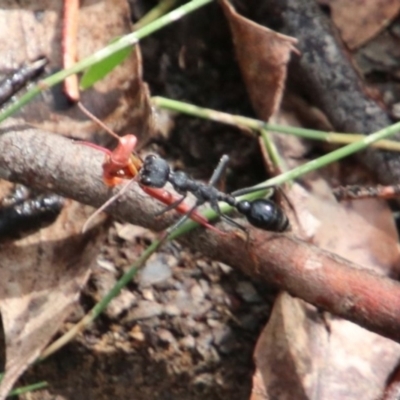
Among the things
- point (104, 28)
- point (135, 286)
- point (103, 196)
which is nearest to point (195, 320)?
point (135, 286)

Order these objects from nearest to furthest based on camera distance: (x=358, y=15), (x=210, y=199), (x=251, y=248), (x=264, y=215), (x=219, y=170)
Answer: (x=251, y=248) → (x=264, y=215) → (x=210, y=199) → (x=219, y=170) → (x=358, y=15)

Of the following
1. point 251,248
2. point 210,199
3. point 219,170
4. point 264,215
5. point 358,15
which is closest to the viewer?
point 251,248

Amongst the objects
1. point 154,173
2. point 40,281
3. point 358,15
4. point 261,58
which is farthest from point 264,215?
point 358,15

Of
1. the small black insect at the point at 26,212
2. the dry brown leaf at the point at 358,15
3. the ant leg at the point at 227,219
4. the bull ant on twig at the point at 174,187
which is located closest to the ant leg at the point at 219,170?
the bull ant on twig at the point at 174,187

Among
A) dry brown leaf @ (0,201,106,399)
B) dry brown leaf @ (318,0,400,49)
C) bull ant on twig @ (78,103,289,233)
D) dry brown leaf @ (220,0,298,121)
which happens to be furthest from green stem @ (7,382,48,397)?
dry brown leaf @ (318,0,400,49)

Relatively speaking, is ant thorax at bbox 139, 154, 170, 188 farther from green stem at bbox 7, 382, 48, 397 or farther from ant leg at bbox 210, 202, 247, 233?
green stem at bbox 7, 382, 48, 397

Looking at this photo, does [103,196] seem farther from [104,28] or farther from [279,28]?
[279,28]

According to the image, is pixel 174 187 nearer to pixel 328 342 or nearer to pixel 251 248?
pixel 251 248
